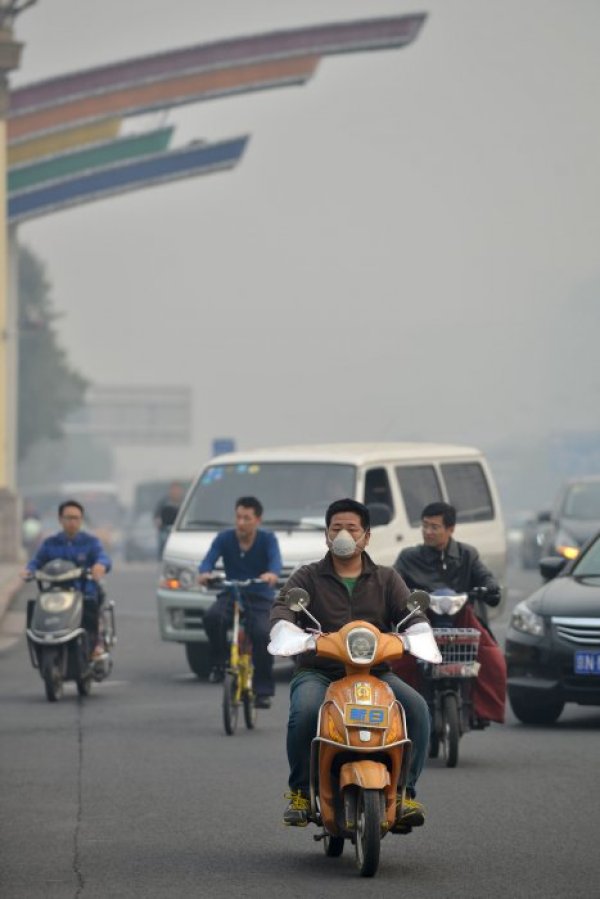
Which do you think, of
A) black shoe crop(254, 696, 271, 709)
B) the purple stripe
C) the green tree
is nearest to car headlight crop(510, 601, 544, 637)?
black shoe crop(254, 696, 271, 709)

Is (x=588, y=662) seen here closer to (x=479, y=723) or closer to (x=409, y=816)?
(x=479, y=723)

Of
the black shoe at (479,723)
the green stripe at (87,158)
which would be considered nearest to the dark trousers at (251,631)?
the black shoe at (479,723)

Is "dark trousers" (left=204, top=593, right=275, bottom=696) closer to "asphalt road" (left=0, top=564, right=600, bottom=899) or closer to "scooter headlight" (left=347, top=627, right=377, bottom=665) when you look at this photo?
"asphalt road" (left=0, top=564, right=600, bottom=899)

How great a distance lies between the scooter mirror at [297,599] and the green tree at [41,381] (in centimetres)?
9367

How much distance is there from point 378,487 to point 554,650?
5881 millimetres

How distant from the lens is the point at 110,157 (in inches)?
2206

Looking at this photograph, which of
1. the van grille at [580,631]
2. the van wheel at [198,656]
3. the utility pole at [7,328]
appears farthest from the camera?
the utility pole at [7,328]

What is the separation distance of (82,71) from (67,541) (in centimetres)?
3535

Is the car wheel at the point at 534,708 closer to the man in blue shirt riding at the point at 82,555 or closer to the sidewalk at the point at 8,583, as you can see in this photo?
the man in blue shirt riding at the point at 82,555

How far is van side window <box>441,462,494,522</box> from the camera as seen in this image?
73.0ft

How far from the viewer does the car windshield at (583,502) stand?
36.4 m

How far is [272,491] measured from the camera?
68.3 feet

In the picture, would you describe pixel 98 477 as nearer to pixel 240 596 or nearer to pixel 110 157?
pixel 110 157

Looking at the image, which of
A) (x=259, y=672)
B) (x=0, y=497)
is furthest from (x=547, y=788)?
(x=0, y=497)
